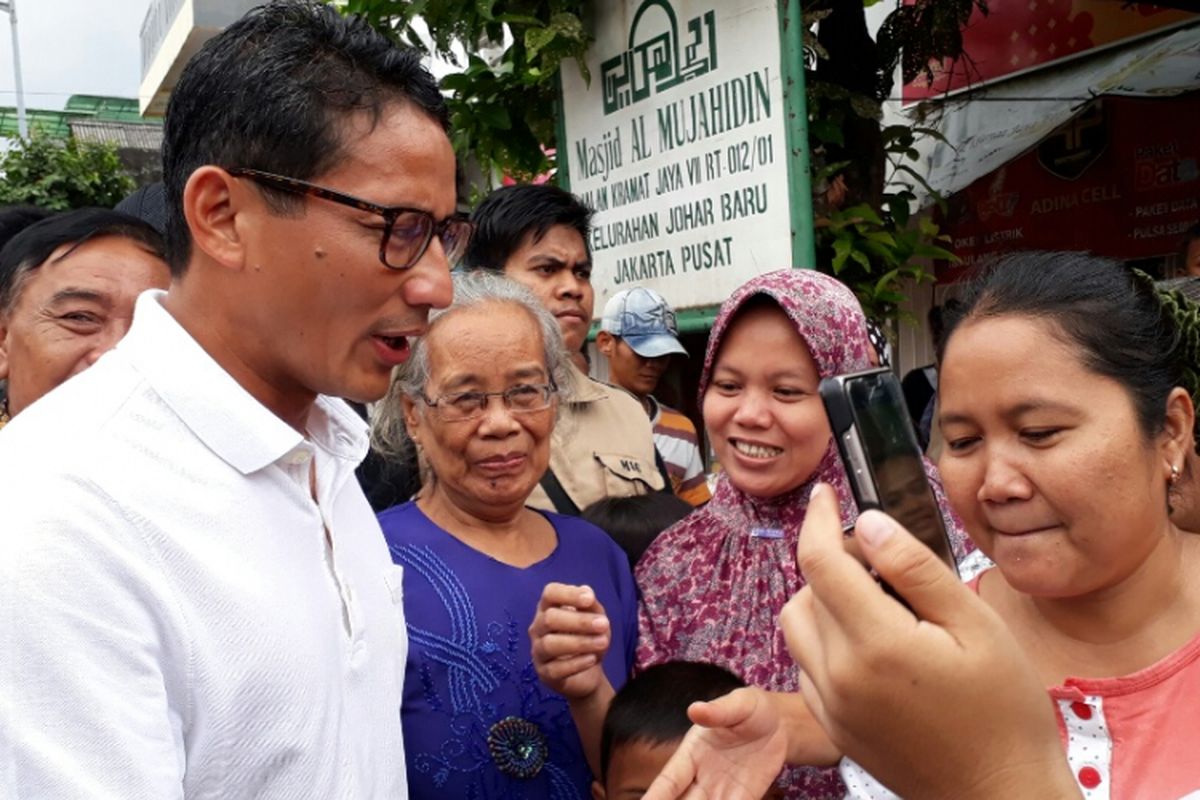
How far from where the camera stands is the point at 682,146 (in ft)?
11.1

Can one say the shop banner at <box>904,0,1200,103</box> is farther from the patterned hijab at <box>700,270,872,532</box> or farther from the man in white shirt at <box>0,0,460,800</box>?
the man in white shirt at <box>0,0,460,800</box>

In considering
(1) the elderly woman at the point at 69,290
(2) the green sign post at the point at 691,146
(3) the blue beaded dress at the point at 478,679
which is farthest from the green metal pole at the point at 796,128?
(1) the elderly woman at the point at 69,290

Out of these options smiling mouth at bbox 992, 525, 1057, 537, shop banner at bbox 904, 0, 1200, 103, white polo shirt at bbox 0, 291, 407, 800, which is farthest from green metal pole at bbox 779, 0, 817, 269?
white polo shirt at bbox 0, 291, 407, 800

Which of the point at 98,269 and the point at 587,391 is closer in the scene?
the point at 98,269

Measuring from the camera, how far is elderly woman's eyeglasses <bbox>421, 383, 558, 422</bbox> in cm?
213

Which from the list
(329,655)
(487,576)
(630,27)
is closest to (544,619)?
(487,576)

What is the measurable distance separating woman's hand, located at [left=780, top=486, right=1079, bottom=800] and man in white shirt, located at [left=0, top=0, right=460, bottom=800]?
0.61 m

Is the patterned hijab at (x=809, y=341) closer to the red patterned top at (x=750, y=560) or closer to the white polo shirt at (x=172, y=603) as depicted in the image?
the red patterned top at (x=750, y=560)

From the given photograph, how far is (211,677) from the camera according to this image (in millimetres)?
1116

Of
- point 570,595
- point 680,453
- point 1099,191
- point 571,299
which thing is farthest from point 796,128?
point 1099,191

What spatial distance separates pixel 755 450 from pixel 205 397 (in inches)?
47.9

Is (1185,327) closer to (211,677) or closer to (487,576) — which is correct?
(487,576)

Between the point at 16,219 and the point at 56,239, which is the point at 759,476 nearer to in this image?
the point at 56,239

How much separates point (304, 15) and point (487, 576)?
3.54ft
